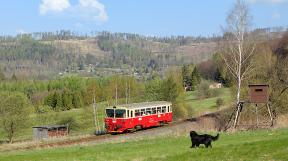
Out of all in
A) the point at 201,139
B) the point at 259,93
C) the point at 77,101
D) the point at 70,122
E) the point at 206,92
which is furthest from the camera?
the point at 77,101

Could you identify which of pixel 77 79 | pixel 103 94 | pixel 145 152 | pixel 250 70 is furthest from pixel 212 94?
pixel 77 79

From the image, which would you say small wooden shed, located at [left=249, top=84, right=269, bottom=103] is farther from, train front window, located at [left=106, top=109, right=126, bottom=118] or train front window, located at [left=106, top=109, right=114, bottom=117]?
train front window, located at [left=106, top=109, right=114, bottom=117]

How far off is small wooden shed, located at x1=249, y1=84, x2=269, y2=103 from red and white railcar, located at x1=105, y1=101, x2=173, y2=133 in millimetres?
11095

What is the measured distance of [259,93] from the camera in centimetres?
3120

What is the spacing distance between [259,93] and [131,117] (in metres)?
11.8

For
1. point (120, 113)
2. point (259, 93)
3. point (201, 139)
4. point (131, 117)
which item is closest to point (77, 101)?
point (120, 113)

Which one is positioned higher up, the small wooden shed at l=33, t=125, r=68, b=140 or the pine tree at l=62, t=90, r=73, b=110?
the small wooden shed at l=33, t=125, r=68, b=140

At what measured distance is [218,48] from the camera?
41.8m

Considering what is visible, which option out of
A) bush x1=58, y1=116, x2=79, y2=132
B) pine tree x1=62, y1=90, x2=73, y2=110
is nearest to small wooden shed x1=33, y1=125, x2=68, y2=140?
bush x1=58, y1=116, x2=79, y2=132

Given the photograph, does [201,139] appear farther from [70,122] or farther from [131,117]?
[70,122]

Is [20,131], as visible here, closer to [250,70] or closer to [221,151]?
[250,70]

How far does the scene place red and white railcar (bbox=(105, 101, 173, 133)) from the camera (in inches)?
1471

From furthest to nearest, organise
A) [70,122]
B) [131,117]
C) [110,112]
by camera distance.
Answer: [70,122] → [110,112] → [131,117]

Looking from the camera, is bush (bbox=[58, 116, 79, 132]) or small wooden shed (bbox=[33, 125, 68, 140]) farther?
bush (bbox=[58, 116, 79, 132])
